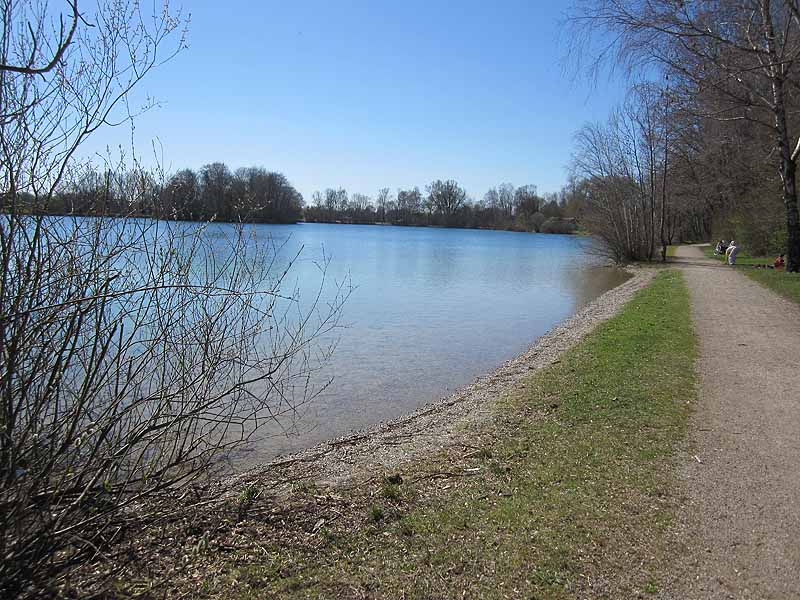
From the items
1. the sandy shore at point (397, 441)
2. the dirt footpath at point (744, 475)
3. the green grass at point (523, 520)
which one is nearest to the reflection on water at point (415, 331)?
the sandy shore at point (397, 441)

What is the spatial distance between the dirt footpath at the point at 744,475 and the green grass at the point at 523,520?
23 centimetres

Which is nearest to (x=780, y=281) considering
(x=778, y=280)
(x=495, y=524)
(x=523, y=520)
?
(x=778, y=280)

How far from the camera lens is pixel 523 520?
14.5 feet

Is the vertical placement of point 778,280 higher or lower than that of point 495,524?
higher

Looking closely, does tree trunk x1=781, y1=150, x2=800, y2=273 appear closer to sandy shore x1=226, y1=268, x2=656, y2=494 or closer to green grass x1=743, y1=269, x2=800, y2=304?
green grass x1=743, y1=269, x2=800, y2=304

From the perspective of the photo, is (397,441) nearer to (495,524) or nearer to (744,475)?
(495,524)

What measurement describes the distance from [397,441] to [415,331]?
28.8 feet

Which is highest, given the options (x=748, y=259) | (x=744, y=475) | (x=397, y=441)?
(x=748, y=259)

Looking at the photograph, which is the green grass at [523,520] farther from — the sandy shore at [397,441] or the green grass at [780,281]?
the green grass at [780,281]

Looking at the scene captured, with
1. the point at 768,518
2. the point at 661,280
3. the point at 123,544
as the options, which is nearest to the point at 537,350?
the point at 768,518

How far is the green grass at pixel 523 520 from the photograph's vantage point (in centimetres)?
369

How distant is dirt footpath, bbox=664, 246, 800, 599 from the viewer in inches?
145

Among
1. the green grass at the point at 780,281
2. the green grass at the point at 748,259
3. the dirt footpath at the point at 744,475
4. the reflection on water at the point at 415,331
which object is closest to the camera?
the dirt footpath at the point at 744,475

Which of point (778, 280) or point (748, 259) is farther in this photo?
point (748, 259)
